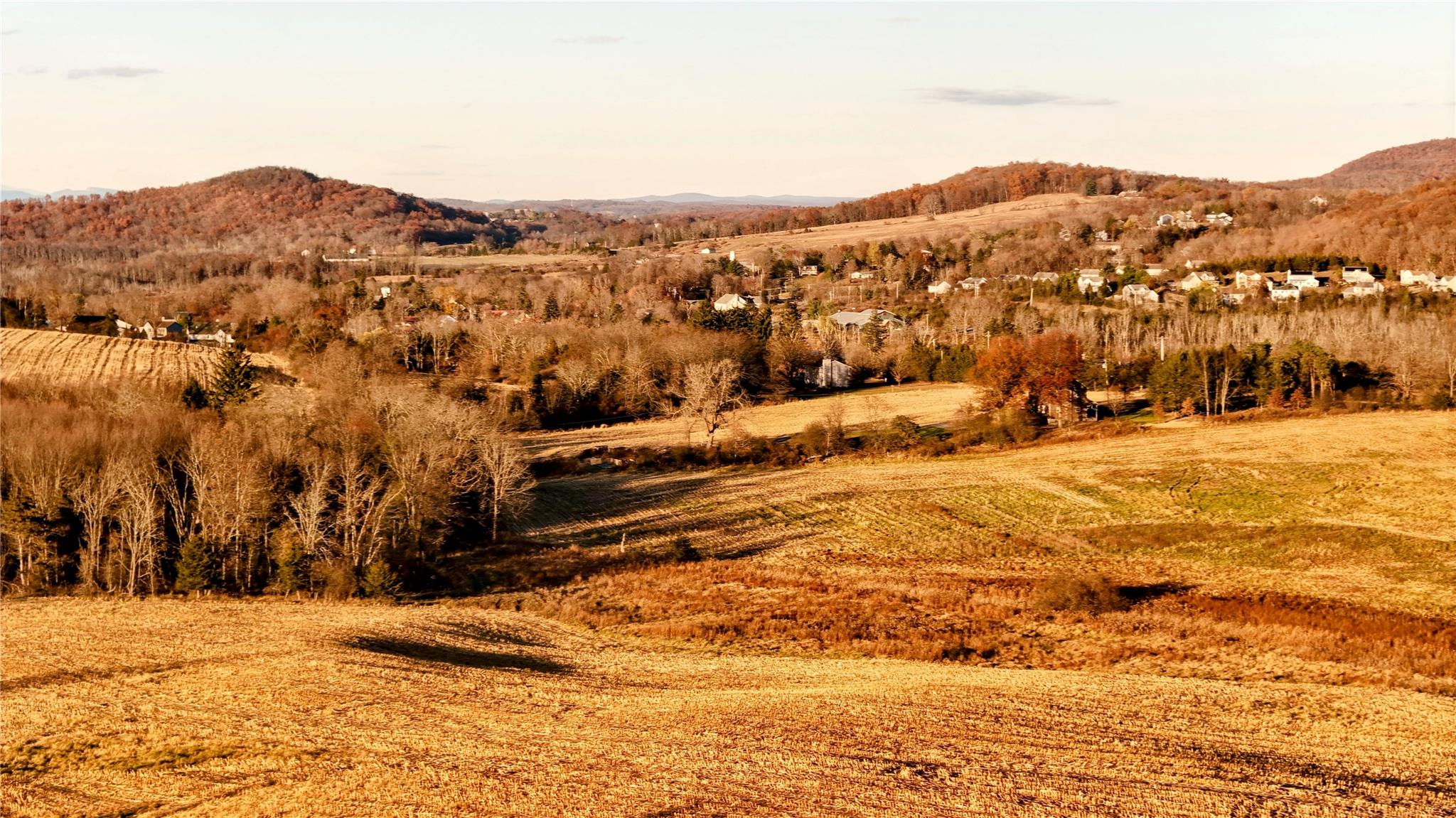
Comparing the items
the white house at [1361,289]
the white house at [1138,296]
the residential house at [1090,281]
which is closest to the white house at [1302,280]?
the white house at [1361,289]

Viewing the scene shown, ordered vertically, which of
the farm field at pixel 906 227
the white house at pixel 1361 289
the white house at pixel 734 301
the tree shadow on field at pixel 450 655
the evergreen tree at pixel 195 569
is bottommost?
the tree shadow on field at pixel 450 655

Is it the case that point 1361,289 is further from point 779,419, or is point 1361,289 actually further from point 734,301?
point 779,419

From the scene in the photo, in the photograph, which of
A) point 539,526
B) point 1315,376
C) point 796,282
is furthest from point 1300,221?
point 539,526

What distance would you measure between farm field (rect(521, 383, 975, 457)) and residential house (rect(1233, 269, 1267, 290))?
42.9 m

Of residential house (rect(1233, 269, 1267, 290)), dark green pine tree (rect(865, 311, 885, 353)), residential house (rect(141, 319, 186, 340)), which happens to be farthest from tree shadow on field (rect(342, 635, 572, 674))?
residential house (rect(1233, 269, 1267, 290))

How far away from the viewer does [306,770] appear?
17.4 meters

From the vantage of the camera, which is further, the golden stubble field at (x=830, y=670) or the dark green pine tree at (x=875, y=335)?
the dark green pine tree at (x=875, y=335)

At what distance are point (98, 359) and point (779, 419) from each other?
49306mm

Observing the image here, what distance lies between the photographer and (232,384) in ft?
173

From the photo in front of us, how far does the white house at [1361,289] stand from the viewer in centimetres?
8912

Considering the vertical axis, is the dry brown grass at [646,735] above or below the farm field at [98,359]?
below

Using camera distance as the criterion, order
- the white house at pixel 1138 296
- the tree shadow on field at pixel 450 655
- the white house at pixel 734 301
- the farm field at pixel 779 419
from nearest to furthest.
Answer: the tree shadow on field at pixel 450 655
the farm field at pixel 779 419
the white house at pixel 1138 296
the white house at pixel 734 301

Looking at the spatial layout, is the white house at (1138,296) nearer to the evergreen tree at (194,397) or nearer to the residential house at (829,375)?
the residential house at (829,375)

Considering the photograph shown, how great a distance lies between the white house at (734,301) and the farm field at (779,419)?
88.5ft
